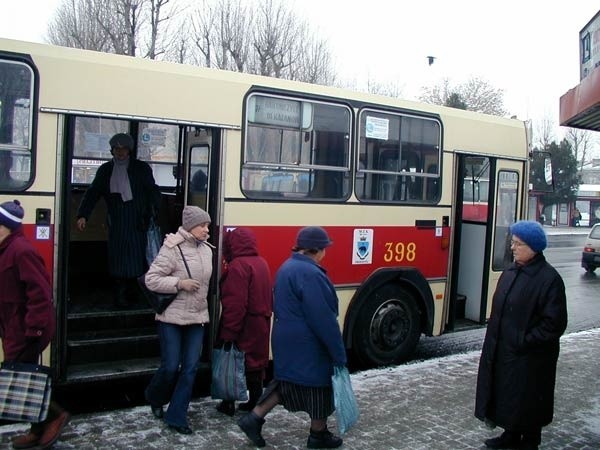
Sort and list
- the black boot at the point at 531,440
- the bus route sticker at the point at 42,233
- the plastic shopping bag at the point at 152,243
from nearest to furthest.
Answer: the black boot at the point at 531,440 < the bus route sticker at the point at 42,233 < the plastic shopping bag at the point at 152,243

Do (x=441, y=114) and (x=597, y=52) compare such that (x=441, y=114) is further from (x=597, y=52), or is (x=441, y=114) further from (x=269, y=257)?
(x=269, y=257)

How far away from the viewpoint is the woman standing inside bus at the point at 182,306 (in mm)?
4746

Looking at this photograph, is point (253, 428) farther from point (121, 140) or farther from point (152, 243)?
point (121, 140)

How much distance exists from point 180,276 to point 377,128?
299 centimetres

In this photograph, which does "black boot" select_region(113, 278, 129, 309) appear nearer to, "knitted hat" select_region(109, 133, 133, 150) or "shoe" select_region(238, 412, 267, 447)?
"knitted hat" select_region(109, 133, 133, 150)

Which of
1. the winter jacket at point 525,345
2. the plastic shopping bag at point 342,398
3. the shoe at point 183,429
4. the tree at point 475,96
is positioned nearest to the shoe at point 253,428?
the shoe at point 183,429

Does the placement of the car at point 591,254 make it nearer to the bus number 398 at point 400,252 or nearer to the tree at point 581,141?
the bus number 398 at point 400,252

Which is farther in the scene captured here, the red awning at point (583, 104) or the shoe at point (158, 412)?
the red awning at point (583, 104)

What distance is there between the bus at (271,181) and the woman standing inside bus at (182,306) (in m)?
0.66

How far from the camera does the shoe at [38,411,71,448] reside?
436 cm

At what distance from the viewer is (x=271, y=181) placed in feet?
19.8

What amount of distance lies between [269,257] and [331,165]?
3.78 feet

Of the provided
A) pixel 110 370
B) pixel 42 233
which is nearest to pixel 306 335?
pixel 110 370

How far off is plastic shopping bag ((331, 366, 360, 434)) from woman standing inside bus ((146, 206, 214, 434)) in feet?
3.81
